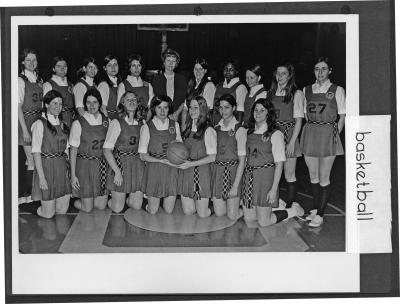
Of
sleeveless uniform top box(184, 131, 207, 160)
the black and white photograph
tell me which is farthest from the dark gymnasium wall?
sleeveless uniform top box(184, 131, 207, 160)

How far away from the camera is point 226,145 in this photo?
7.79ft

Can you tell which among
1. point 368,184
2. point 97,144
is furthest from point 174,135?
point 368,184

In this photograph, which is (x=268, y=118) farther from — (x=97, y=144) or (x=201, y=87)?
(x=97, y=144)

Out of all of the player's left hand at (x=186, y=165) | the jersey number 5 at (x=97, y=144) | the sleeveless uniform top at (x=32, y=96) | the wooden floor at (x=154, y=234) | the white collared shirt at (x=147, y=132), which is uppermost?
the sleeveless uniform top at (x=32, y=96)

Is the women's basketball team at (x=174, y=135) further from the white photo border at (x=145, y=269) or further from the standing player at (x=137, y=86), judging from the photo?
the white photo border at (x=145, y=269)

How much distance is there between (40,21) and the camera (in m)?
2.37

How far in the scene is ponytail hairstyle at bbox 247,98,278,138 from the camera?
2.37 m

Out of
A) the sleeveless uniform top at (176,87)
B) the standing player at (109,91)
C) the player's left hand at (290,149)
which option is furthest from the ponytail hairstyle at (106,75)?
the player's left hand at (290,149)

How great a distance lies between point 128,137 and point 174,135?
0.16 meters

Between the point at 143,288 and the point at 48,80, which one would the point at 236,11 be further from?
the point at 143,288

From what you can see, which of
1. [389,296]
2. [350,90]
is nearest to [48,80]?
[350,90]

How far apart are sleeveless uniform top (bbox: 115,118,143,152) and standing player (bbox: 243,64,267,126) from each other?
1.21 ft

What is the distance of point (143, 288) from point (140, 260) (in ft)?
0.32

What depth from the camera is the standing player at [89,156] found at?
238 centimetres
